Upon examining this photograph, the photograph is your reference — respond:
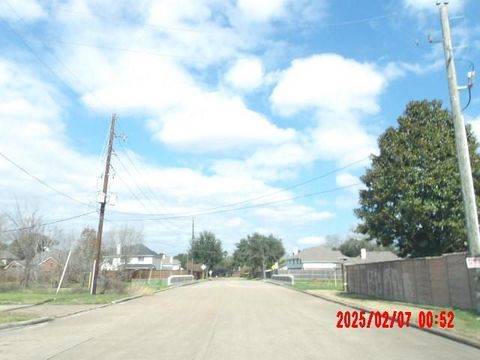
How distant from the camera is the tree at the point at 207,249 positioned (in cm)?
12156

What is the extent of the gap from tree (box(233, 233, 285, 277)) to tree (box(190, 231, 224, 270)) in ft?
24.7

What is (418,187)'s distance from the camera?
23.0 meters

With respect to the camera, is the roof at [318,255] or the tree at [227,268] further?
the tree at [227,268]

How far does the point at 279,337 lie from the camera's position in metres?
12.9

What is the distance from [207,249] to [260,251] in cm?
1258

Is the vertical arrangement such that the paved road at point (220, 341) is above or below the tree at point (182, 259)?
below

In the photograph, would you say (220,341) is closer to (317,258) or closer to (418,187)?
(418,187)

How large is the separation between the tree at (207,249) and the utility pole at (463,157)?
349 ft

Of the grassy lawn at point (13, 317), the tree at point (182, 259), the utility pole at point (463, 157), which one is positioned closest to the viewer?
the utility pole at point (463, 157)

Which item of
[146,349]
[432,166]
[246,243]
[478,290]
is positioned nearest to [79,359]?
[146,349]

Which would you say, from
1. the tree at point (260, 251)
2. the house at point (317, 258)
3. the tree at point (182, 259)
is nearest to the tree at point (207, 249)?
the tree at point (260, 251)
